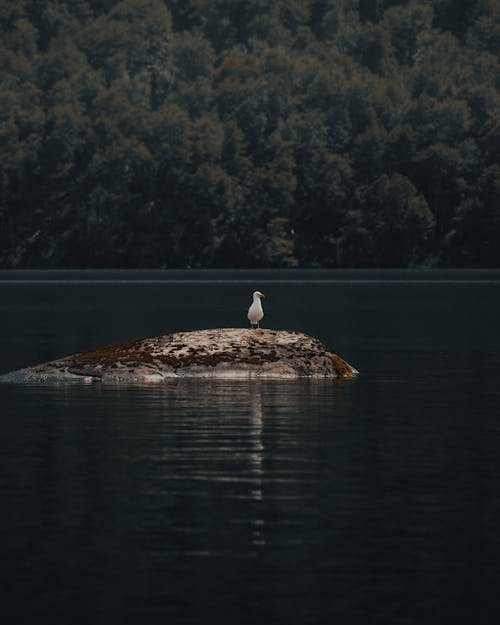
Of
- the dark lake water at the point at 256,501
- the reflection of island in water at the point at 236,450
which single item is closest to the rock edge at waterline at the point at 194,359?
the reflection of island in water at the point at 236,450

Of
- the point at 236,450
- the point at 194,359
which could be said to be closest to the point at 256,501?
the point at 236,450

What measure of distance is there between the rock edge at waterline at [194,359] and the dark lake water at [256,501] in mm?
1009

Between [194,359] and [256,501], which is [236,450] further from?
[194,359]

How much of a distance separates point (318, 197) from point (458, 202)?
14.3 meters

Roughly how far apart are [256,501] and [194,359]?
17594mm

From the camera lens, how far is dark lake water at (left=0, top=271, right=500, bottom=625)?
551 inches

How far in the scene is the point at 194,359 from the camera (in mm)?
36188

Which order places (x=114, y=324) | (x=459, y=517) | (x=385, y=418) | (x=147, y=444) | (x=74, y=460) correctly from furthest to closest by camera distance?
(x=114, y=324)
(x=385, y=418)
(x=147, y=444)
(x=74, y=460)
(x=459, y=517)

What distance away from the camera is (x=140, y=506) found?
1833cm

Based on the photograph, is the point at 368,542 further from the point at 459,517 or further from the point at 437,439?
the point at 437,439

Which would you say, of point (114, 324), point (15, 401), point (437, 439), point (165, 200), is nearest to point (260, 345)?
point (15, 401)

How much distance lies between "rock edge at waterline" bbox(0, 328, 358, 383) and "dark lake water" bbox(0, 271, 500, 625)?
1009 mm

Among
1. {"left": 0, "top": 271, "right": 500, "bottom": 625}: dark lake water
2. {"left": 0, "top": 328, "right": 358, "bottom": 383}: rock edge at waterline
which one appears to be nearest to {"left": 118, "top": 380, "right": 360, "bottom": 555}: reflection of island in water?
{"left": 0, "top": 271, "right": 500, "bottom": 625}: dark lake water

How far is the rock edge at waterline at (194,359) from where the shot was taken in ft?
117
